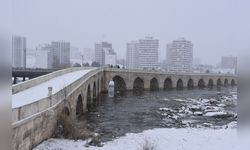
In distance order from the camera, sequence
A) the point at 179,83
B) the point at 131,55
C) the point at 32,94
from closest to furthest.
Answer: the point at 32,94 → the point at 179,83 → the point at 131,55

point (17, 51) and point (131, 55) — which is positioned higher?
point (131, 55)

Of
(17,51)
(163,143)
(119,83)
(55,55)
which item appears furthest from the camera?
(55,55)

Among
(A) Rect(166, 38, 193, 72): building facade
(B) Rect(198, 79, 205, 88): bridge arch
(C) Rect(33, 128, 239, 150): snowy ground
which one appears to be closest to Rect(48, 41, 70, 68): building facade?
(B) Rect(198, 79, 205, 88): bridge arch

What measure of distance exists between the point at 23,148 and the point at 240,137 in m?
9.01

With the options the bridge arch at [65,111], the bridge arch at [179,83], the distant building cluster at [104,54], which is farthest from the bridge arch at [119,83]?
the bridge arch at [65,111]

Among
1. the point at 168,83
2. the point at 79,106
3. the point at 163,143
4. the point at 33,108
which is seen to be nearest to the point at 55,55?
the point at 168,83

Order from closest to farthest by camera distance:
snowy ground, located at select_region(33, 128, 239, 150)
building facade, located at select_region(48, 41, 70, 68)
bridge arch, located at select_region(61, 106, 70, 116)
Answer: snowy ground, located at select_region(33, 128, 239, 150)
bridge arch, located at select_region(61, 106, 70, 116)
building facade, located at select_region(48, 41, 70, 68)

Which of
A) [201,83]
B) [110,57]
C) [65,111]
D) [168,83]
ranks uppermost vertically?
[110,57]

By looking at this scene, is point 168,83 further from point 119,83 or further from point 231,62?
point 231,62

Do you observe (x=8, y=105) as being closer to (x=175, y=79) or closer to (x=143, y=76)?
(x=143, y=76)

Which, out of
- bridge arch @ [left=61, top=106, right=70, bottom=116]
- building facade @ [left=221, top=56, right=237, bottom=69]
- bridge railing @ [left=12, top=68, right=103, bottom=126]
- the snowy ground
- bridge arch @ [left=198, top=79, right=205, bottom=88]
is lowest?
bridge arch @ [left=198, top=79, right=205, bottom=88]

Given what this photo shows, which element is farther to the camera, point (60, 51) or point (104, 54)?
point (60, 51)

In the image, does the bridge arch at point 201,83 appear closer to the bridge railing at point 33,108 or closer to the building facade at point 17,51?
the bridge railing at point 33,108

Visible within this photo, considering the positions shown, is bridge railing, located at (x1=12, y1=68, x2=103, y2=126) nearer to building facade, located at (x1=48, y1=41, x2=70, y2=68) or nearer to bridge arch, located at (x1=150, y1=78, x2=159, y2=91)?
bridge arch, located at (x1=150, y1=78, x2=159, y2=91)
